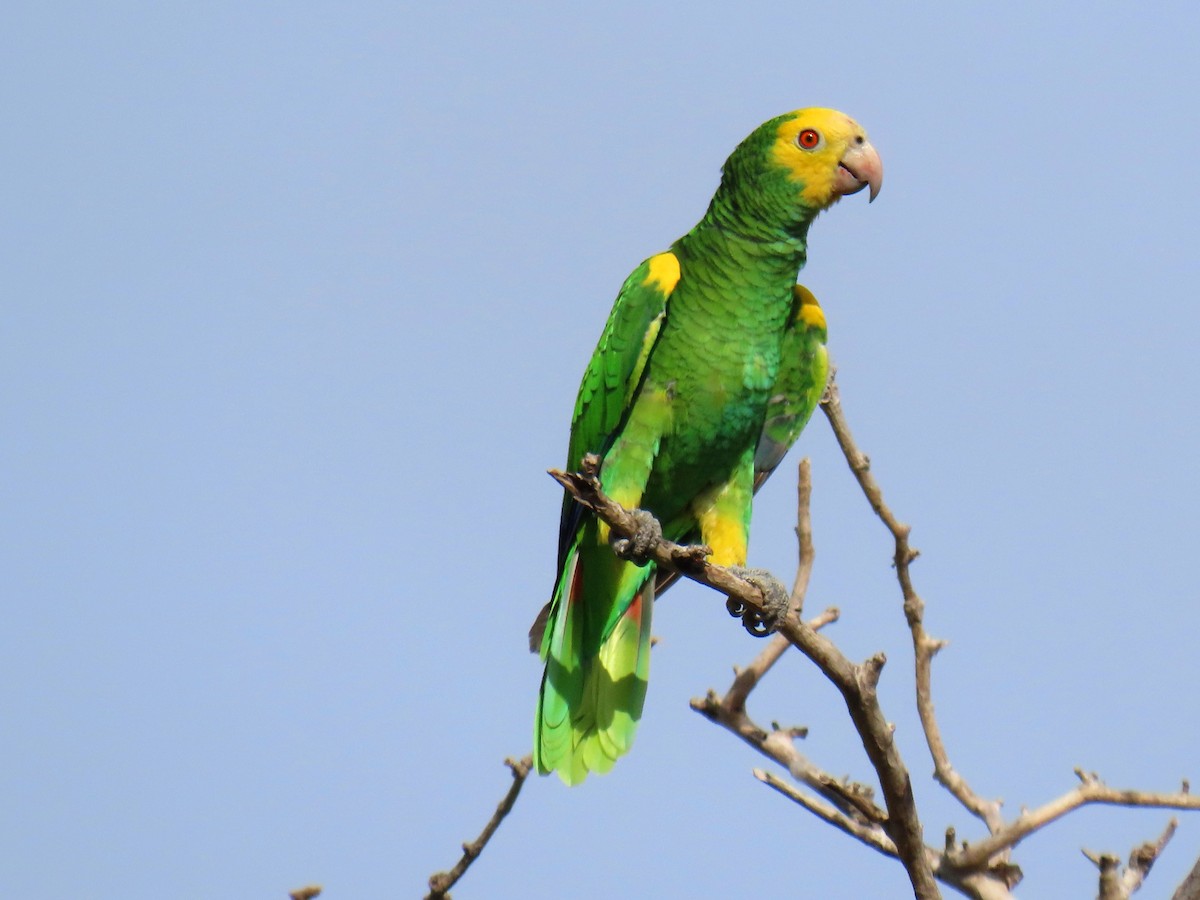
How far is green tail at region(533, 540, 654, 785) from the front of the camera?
15.4 feet

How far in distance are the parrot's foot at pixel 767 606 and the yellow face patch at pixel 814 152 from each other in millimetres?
1544

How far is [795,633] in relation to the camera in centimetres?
345

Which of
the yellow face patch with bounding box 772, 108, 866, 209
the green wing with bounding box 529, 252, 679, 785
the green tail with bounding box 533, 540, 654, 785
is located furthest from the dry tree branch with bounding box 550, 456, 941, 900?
the yellow face patch with bounding box 772, 108, 866, 209

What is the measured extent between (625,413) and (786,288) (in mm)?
821

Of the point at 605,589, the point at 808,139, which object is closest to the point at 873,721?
the point at 605,589

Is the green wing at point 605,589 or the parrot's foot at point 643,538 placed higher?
the green wing at point 605,589

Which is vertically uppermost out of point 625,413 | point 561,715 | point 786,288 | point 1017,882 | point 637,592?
point 786,288

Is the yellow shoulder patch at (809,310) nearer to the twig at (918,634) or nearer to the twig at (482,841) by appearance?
the twig at (918,634)

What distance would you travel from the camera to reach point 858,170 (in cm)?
479

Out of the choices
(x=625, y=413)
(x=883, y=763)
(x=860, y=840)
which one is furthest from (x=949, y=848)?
(x=625, y=413)

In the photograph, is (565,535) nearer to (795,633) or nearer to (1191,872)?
A: (795,633)

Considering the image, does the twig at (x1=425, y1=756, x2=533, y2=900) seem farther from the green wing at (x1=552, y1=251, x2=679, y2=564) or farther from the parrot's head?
the parrot's head

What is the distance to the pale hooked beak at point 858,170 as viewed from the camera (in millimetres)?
4777

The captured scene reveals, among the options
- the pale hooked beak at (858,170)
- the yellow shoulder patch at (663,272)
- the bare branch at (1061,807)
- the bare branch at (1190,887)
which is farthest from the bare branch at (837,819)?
the pale hooked beak at (858,170)
